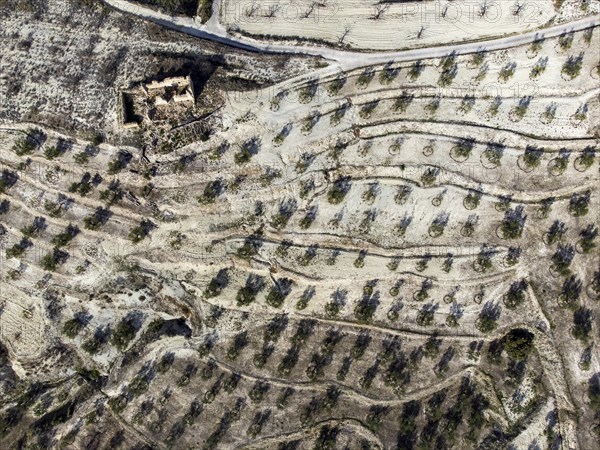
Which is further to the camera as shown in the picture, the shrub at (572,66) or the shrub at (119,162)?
the shrub at (119,162)

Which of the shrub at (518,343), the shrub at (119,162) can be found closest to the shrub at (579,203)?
the shrub at (518,343)

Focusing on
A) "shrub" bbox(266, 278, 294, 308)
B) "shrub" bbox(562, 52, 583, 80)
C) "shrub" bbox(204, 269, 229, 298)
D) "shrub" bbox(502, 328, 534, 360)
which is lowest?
"shrub" bbox(204, 269, 229, 298)

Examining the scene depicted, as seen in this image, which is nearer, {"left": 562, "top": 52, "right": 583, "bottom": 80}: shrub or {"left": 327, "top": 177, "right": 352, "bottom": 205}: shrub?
Result: {"left": 562, "top": 52, "right": 583, "bottom": 80}: shrub

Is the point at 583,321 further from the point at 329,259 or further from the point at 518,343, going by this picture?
the point at 329,259

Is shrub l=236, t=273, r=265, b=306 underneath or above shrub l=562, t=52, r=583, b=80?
underneath

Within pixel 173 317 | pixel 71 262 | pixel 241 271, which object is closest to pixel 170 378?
pixel 173 317

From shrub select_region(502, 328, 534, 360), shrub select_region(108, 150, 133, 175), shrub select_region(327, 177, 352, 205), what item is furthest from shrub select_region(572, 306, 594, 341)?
shrub select_region(108, 150, 133, 175)

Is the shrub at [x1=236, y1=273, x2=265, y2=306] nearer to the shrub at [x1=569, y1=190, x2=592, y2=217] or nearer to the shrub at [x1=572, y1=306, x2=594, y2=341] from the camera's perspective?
the shrub at [x1=572, y1=306, x2=594, y2=341]

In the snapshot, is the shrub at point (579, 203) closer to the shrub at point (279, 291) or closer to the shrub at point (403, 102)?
the shrub at point (403, 102)

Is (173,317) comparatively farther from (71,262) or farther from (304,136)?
(304,136)

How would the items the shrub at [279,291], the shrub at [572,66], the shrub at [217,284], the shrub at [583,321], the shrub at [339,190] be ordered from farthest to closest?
the shrub at [217,284]
the shrub at [279,291]
the shrub at [339,190]
the shrub at [572,66]
the shrub at [583,321]

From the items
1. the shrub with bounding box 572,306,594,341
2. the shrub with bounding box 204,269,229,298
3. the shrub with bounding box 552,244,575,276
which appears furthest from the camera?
the shrub with bounding box 204,269,229,298

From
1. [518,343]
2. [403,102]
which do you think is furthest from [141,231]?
[518,343]
